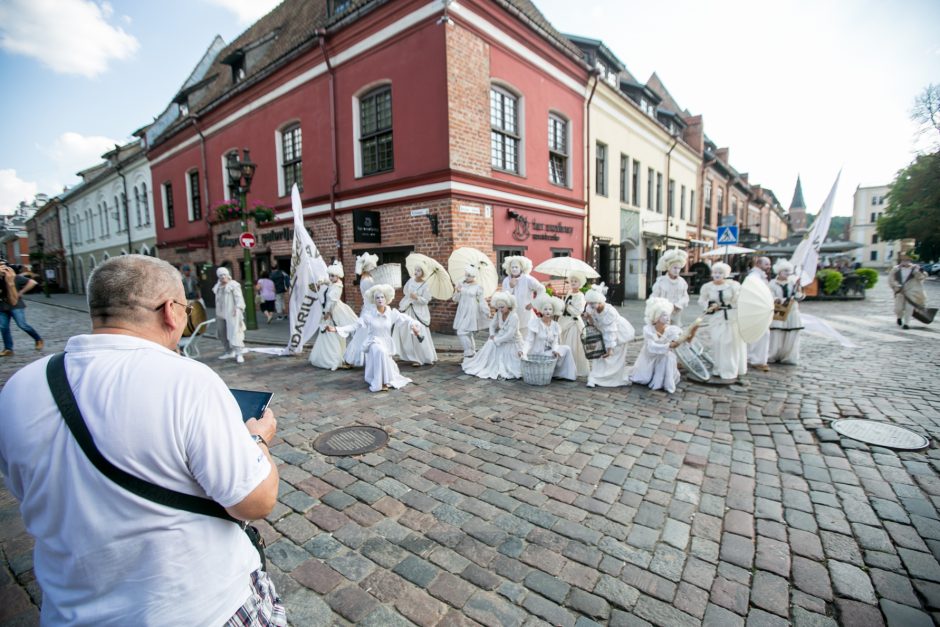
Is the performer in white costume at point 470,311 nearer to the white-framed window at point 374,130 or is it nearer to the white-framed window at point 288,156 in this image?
the white-framed window at point 374,130

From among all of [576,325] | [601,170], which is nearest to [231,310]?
[576,325]

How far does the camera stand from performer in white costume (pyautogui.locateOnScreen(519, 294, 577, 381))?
21.3 feet

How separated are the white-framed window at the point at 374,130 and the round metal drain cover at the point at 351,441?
8010 millimetres

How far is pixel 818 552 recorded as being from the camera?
265 centimetres

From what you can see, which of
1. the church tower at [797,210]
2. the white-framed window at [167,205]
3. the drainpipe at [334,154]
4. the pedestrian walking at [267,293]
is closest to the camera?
the drainpipe at [334,154]

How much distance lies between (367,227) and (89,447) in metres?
10.2

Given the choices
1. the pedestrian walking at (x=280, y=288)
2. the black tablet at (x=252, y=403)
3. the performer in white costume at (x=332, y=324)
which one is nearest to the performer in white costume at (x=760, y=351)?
the performer in white costume at (x=332, y=324)

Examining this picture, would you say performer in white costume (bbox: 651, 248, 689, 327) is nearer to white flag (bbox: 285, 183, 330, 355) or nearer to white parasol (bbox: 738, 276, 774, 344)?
white parasol (bbox: 738, 276, 774, 344)

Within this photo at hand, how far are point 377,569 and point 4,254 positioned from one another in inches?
2997

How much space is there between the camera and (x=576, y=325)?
6996mm

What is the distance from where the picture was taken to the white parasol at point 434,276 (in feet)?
27.0

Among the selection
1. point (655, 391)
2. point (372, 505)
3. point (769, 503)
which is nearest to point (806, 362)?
point (655, 391)

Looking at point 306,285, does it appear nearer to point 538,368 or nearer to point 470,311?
point 470,311

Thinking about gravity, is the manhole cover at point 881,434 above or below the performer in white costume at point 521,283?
below
